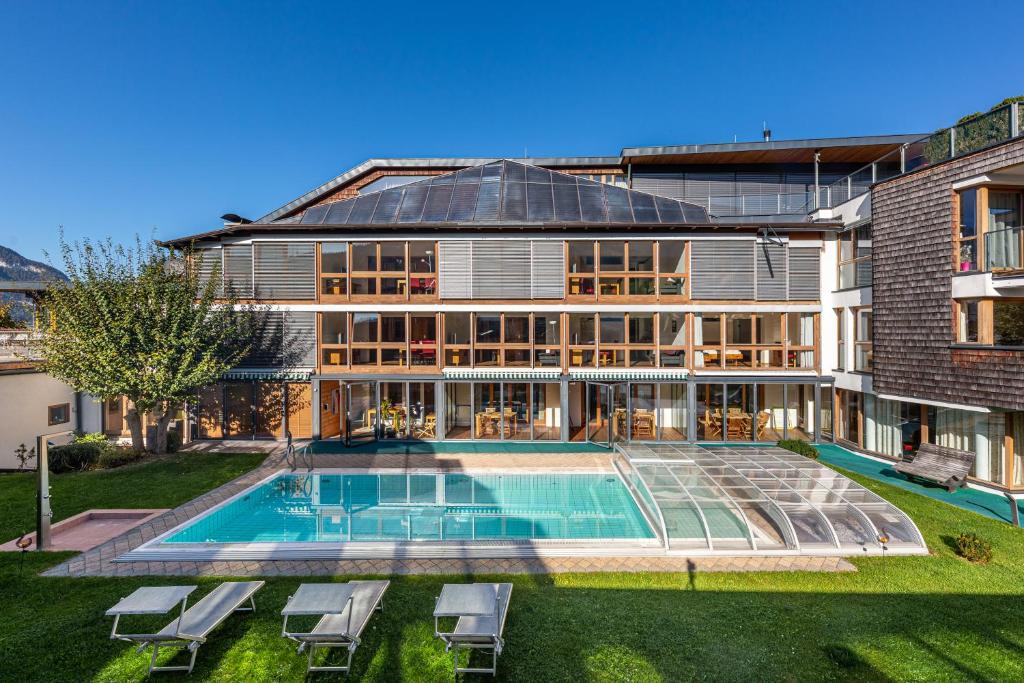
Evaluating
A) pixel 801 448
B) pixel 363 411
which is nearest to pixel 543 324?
pixel 363 411

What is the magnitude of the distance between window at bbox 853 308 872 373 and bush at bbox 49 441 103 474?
28.1 m

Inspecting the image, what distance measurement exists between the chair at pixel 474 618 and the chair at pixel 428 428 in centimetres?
1303

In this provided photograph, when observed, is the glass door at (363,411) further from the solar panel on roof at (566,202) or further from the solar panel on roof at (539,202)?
the solar panel on roof at (566,202)

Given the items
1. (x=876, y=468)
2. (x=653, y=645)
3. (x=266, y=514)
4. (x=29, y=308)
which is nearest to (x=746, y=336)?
(x=876, y=468)

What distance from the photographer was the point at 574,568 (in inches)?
351

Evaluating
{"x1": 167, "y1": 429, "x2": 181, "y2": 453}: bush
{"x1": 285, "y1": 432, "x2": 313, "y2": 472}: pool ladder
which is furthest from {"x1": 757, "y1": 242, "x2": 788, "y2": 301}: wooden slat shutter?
{"x1": 167, "y1": 429, "x2": 181, "y2": 453}: bush

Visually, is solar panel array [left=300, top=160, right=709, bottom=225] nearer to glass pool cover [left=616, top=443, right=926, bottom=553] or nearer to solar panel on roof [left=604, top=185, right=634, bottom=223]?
solar panel on roof [left=604, top=185, right=634, bottom=223]

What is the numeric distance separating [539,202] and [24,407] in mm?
22092

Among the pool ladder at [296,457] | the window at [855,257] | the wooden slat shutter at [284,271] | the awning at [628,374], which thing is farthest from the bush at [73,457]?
the window at [855,257]

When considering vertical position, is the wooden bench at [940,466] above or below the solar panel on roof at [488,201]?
below

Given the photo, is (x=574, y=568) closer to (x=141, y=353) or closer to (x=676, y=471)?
(x=676, y=471)

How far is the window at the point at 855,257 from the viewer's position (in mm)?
17172

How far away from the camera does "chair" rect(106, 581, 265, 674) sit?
20.0 feet

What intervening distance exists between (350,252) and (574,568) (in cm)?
1586
